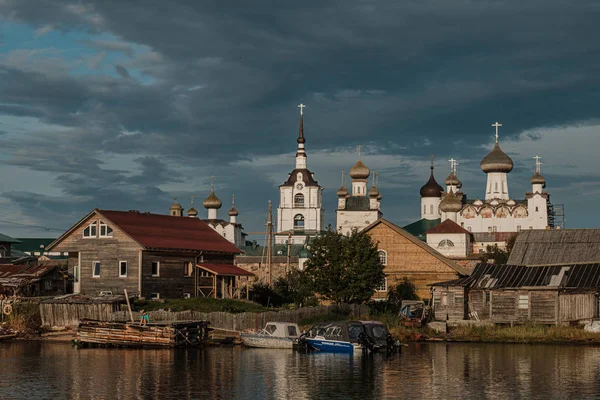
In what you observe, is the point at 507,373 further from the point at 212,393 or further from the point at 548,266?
the point at 548,266

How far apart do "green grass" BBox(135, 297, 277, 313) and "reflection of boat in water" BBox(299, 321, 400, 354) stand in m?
9.76

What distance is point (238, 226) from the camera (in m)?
157

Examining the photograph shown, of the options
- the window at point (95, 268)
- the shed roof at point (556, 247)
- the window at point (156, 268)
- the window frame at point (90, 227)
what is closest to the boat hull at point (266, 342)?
the window at point (156, 268)

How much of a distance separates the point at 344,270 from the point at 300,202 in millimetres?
96072

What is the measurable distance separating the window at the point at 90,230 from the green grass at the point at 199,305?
777 centimetres

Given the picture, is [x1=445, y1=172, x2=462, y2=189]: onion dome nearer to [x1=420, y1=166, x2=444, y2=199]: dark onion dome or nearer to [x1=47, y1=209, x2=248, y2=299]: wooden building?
[x1=420, y1=166, x2=444, y2=199]: dark onion dome

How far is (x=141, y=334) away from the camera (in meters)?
46.7

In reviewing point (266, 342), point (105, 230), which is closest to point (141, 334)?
point (266, 342)

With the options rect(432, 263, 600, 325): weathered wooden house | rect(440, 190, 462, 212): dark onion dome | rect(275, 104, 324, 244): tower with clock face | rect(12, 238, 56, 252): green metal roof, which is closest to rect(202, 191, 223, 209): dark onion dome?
rect(275, 104, 324, 244): tower with clock face

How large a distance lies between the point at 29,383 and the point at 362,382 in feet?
40.2

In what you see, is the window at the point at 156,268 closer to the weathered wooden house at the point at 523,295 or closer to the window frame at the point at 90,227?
the window frame at the point at 90,227

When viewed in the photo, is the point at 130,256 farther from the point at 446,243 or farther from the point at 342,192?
the point at 342,192

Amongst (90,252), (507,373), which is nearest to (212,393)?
(507,373)

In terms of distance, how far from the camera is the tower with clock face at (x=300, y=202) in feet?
510
